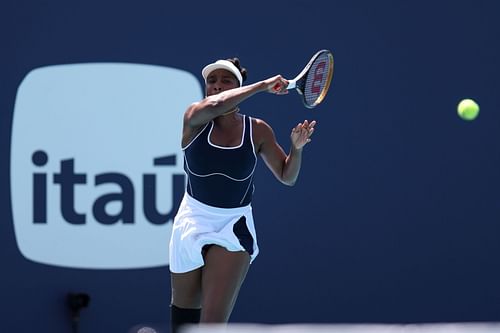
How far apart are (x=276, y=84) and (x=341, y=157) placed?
154 centimetres

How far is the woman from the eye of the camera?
15.8 ft

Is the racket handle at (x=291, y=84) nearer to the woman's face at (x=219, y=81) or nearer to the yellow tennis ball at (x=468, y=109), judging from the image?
the woman's face at (x=219, y=81)

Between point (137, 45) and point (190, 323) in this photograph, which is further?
point (137, 45)

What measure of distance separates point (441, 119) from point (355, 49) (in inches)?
23.5

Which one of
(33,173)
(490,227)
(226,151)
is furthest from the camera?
(490,227)

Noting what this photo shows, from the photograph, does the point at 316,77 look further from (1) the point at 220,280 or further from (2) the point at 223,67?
(1) the point at 220,280

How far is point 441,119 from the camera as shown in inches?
249

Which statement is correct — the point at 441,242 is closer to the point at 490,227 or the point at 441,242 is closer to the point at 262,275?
the point at 490,227

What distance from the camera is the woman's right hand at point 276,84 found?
15.5 feet

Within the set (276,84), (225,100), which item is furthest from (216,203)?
(276,84)

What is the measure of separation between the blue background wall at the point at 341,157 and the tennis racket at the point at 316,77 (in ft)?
2.92

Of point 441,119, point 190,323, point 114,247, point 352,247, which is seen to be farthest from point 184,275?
point 441,119

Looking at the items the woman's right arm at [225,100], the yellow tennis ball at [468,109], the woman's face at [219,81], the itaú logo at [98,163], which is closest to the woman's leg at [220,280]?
the woman's right arm at [225,100]

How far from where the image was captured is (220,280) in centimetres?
481
